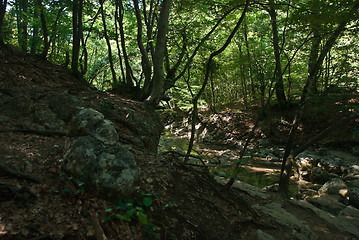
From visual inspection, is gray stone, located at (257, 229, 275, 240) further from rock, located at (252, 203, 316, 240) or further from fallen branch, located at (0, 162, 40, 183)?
fallen branch, located at (0, 162, 40, 183)

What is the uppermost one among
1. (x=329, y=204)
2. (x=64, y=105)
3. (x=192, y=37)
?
(x=192, y=37)

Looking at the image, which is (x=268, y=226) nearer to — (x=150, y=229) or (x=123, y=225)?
(x=150, y=229)

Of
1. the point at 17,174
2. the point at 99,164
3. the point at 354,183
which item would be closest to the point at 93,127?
the point at 99,164

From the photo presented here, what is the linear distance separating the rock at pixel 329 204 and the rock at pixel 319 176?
2.08 meters

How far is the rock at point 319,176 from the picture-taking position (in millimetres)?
7941

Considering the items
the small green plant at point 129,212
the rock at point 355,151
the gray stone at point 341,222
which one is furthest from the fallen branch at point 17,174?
the rock at point 355,151

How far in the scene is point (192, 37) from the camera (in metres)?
7.29

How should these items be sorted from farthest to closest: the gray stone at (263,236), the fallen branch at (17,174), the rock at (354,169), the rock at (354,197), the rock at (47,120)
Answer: the rock at (354,169), the rock at (354,197), the rock at (47,120), the gray stone at (263,236), the fallen branch at (17,174)

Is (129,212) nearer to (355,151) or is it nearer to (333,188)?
(333,188)

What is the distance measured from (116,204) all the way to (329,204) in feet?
18.4

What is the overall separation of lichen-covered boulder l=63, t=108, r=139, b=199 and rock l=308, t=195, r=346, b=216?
17.1 feet

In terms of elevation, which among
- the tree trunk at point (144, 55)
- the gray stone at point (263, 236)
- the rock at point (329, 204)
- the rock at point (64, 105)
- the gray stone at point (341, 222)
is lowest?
the rock at point (329, 204)

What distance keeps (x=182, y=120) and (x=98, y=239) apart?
1782cm

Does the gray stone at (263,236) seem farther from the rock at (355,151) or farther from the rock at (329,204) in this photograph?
the rock at (355,151)
